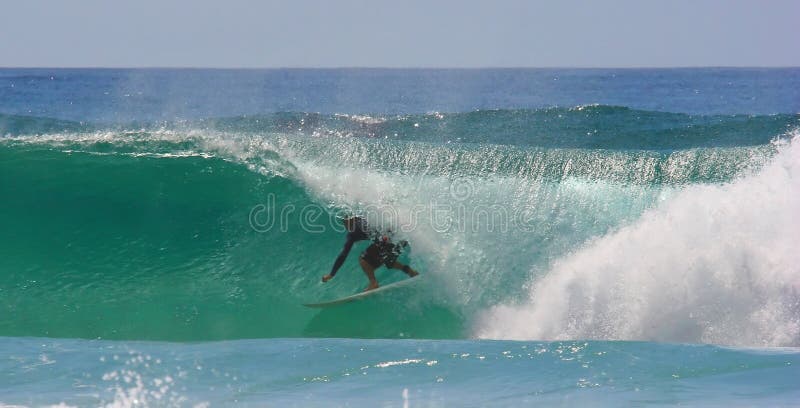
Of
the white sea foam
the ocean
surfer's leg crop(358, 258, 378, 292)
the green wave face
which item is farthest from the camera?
the green wave face

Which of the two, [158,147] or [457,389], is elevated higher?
[158,147]

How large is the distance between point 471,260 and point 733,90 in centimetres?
3720

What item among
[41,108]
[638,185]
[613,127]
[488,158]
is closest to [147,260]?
[488,158]

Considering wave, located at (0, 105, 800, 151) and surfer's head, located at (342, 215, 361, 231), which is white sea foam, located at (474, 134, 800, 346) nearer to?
surfer's head, located at (342, 215, 361, 231)

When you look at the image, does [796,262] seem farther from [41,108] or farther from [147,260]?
[41,108]

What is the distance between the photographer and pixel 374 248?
33.8ft

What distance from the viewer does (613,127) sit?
76.6 feet

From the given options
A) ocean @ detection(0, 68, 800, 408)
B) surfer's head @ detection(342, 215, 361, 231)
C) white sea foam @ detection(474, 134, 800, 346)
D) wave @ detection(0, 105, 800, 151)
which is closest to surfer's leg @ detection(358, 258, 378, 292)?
ocean @ detection(0, 68, 800, 408)

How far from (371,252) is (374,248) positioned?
6 cm

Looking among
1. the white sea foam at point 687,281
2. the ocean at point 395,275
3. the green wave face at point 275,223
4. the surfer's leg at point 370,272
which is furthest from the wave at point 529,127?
the surfer's leg at point 370,272

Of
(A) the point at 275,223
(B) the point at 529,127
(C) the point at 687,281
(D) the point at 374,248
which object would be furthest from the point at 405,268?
(B) the point at 529,127

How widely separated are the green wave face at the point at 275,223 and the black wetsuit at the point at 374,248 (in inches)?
13.6

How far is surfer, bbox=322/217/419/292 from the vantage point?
10.1 metres

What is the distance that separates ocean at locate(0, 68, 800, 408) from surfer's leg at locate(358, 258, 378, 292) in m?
0.15
